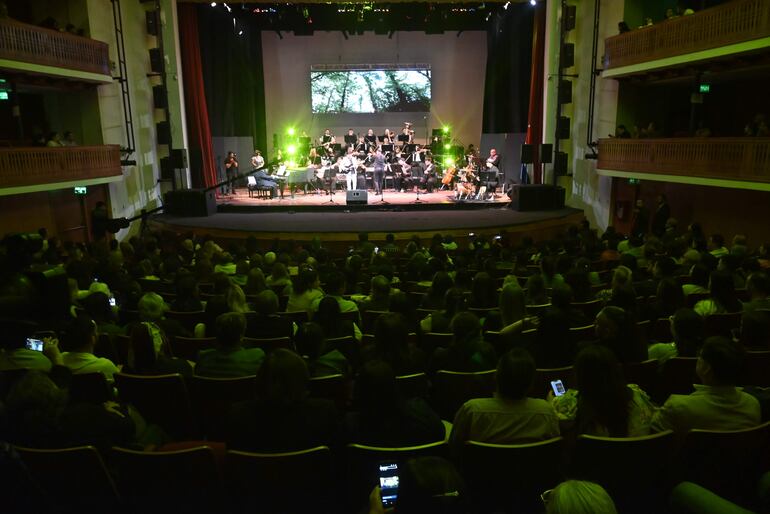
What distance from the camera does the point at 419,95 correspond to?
21031mm

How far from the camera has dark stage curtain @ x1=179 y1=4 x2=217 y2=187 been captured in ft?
52.4

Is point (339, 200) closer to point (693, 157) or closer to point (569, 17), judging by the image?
point (569, 17)

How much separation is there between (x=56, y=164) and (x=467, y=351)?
11546 millimetres

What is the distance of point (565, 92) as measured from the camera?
15023 millimetres

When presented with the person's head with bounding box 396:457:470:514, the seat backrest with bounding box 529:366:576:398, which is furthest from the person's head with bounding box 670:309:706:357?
the person's head with bounding box 396:457:470:514

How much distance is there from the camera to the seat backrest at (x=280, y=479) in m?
2.35

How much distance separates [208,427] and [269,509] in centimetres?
129

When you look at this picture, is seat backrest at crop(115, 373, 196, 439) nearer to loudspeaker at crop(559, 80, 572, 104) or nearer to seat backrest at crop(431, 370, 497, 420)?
seat backrest at crop(431, 370, 497, 420)

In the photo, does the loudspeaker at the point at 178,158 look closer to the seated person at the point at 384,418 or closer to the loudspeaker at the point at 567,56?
the loudspeaker at the point at 567,56

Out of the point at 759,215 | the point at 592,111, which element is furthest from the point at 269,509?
the point at 592,111

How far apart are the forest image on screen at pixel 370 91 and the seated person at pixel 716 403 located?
759 inches

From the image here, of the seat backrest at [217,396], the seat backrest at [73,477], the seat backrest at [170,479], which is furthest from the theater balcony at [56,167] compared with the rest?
the seat backrest at [170,479]

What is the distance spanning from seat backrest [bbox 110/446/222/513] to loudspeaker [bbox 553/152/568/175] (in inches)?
568

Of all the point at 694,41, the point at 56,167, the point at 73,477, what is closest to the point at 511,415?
the point at 73,477
